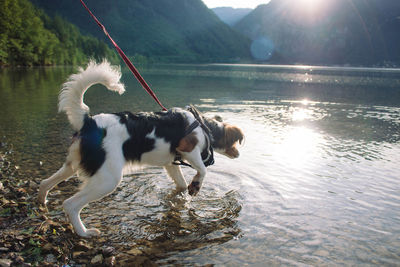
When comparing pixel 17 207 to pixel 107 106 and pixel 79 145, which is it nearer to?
pixel 79 145

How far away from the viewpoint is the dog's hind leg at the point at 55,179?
4.56 m

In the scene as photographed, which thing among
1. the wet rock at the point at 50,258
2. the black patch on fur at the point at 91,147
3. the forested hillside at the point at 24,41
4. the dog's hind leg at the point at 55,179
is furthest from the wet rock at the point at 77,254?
the forested hillside at the point at 24,41

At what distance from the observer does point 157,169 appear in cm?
738

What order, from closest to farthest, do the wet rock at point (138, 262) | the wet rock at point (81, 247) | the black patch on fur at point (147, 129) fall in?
the wet rock at point (138, 262), the wet rock at point (81, 247), the black patch on fur at point (147, 129)

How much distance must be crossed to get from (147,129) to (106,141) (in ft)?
2.06

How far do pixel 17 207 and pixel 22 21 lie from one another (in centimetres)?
6630

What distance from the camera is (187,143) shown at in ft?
16.1

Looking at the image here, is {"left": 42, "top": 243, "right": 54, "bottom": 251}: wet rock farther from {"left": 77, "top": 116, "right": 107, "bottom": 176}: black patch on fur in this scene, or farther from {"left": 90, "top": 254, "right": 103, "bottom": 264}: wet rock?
{"left": 77, "top": 116, "right": 107, "bottom": 176}: black patch on fur

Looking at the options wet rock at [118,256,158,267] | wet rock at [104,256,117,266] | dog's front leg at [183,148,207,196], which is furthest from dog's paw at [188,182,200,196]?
wet rock at [104,256,117,266]

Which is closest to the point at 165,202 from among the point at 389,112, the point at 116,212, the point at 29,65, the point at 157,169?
the point at 116,212

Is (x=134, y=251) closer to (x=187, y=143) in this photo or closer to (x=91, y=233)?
(x=91, y=233)

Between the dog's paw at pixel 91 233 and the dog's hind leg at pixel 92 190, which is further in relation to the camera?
the dog's paw at pixel 91 233

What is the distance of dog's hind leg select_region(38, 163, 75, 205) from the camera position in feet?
15.0

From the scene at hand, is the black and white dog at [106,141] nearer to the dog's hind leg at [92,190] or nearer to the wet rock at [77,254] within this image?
the dog's hind leg at [92,190]
